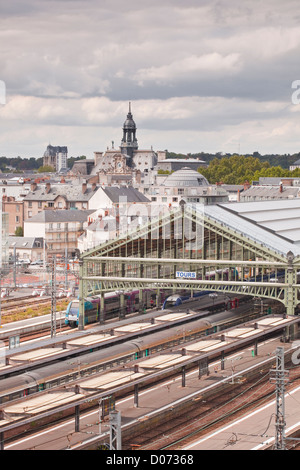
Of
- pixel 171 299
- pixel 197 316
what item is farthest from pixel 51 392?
pixel 171 299

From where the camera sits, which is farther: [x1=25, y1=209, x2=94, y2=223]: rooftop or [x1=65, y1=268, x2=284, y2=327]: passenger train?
[x1=25, y1=209, x2=94, y2=223]: rooftop

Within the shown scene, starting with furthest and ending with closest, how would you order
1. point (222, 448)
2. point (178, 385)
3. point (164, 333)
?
point (164, 333) → point (178, 385) → point (222, 448)

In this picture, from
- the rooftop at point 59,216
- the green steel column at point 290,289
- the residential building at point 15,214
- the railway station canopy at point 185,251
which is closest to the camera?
the green steel column at point 290,289

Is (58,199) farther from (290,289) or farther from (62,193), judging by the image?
(290,289)

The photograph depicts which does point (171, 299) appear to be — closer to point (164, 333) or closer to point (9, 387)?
point (164, 333)

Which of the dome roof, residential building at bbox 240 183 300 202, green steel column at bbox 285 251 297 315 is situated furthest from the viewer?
→ the dome roof

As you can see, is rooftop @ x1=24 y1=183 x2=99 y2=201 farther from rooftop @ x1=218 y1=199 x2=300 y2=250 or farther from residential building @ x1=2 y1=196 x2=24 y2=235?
rooftop @ x1=218 y1=199 x2=300 y2=250

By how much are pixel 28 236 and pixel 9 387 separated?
63594 mm

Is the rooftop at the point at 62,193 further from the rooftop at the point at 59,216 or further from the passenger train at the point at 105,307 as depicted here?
the passenger train at the point at 105,307

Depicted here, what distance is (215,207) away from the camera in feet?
167

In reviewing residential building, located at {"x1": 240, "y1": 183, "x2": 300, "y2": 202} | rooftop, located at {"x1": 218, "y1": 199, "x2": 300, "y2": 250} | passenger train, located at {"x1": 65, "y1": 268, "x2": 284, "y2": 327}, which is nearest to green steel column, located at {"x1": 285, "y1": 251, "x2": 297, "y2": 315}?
rooftop, located at {"x1": 218, "y1": 199, "x2": 300, "y2": 250}

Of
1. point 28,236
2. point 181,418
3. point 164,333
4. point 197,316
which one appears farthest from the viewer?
point 28,236

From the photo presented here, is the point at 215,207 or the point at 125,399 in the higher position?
the point at 215,207

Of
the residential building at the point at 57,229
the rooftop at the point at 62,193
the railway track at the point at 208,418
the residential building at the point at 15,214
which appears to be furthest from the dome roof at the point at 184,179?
the railway track at the point at 208,418
